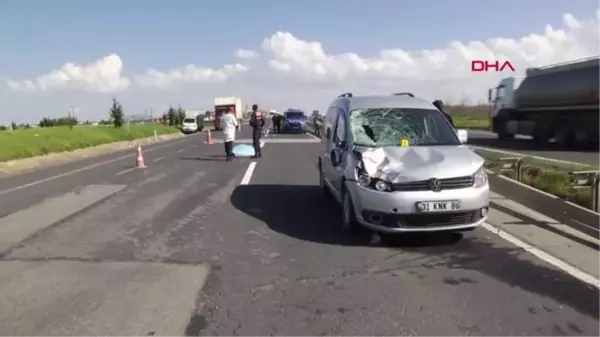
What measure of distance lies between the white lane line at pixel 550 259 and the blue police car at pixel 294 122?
134 ft

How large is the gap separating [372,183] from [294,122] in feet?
137

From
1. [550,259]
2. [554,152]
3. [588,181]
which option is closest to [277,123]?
[554,152]

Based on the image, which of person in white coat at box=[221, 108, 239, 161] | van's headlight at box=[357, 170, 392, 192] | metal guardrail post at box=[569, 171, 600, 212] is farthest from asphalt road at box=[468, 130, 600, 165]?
van's headlight at box=[357, 170, 392, 192]

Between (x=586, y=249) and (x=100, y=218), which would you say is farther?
(x=100, y=218)

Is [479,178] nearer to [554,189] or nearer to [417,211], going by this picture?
[417,211]

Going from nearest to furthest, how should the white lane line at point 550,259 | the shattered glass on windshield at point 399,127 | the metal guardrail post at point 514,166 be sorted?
the white lane line at point 550,259
the shattered glass on windshield at point 399,127
the metal guardrail post at point 514,166

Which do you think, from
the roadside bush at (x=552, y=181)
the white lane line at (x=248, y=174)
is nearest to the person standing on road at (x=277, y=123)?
the white lane line at (x=248, y=174)

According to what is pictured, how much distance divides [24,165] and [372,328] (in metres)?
21.0

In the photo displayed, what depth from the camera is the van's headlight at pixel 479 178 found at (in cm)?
711

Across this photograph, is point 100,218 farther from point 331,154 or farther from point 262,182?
point 262,182

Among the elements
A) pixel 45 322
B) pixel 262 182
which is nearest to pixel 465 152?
pixel 45 322

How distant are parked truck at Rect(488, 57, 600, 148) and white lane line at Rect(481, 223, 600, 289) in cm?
1807

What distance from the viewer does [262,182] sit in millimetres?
13953

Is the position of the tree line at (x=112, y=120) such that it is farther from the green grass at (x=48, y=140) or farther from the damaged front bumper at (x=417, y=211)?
the damaged front bumper at (x=417, y=211)
